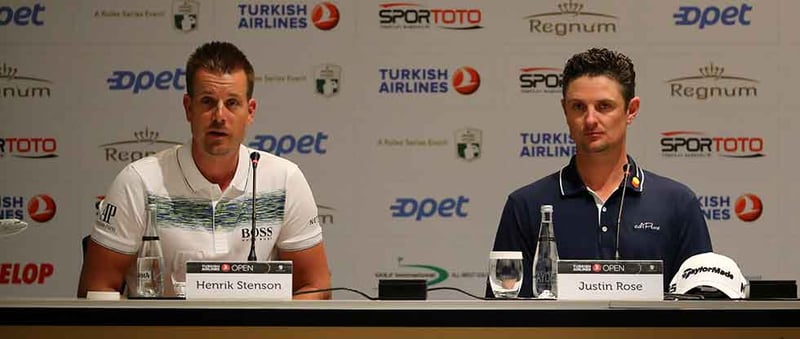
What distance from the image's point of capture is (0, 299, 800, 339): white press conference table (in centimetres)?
206

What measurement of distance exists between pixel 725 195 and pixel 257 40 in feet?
7.60

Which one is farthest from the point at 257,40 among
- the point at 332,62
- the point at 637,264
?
the point at 637,264

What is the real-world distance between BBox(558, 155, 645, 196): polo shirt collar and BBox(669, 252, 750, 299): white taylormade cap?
0.51 m

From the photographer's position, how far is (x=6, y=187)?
5145 millimetres

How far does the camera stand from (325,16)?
5125mm

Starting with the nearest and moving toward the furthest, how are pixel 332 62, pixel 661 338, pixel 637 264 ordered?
pixel 661 338 < pixel 637 264 < pixel 332 62

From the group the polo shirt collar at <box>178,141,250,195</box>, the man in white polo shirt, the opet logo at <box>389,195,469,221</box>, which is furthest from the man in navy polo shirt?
the opet logo at <box>389,195,469,221</box>

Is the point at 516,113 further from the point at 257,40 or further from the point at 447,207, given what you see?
the point at 257,40

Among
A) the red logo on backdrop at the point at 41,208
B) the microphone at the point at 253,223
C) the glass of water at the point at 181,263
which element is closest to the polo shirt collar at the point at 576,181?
the microphone at the point at 253,223

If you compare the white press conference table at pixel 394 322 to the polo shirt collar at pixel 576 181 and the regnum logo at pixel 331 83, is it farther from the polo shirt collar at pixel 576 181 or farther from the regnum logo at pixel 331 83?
the regnum logo at pixel 331 83

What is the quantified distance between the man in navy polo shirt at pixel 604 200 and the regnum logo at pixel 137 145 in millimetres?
2422

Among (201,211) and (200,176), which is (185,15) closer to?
(200,176)

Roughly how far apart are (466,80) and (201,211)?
228cm

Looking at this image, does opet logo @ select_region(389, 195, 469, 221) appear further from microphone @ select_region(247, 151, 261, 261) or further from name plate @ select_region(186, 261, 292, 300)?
name plate @ select_region(186, 261, 292, 300)
